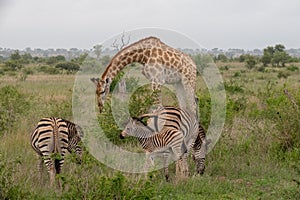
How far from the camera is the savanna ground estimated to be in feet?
17.6

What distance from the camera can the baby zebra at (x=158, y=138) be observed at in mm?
6797

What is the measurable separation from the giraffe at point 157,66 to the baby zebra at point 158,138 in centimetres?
148

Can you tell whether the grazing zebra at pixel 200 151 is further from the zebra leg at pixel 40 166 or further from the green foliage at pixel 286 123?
the zebra leg at pixel 40 166

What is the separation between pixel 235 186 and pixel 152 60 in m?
2.90

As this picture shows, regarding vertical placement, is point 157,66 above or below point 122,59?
below

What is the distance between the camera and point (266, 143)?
27.1ft

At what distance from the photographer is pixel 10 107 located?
9.72 metres

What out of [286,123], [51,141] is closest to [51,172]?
[51,141]

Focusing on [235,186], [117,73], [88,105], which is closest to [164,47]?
[117,73]

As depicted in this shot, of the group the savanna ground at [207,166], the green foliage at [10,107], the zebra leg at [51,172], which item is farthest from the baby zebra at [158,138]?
the green foliage at [10,107]

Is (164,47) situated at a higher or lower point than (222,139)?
higher

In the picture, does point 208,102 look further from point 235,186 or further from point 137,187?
point 137,187

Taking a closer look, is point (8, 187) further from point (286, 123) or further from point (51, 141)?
point (286, 123)

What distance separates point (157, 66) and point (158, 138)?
193 centimetres
